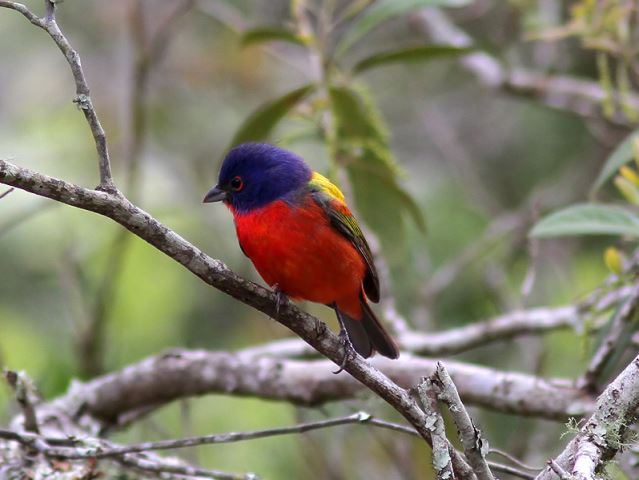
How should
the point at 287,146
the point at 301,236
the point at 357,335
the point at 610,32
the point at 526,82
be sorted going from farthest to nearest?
the point at 287,146
the point at 526,82
the point at 610,32
the point at 357,335
the point at 301,236

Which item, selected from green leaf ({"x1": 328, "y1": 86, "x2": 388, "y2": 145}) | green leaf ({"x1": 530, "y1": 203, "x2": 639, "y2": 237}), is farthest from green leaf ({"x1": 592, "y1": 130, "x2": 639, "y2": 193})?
A: green leaf ({"x1": 328, "y1": 86, "x2": 388, "y2": 145})

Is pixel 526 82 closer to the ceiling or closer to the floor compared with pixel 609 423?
closer to the ceiling

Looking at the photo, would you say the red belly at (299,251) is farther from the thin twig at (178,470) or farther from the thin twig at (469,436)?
the thin twig at (469,436)

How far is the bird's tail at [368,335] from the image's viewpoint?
165 inches

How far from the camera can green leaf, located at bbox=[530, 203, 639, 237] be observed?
3.71 meters

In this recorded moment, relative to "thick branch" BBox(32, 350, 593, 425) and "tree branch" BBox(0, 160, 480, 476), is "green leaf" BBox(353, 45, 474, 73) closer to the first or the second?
"thick branch" BBox(32, 350, 593, 425)

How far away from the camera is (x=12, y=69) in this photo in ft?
29.1

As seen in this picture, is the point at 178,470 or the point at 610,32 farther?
the point at 610,32

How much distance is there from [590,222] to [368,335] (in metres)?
1.16

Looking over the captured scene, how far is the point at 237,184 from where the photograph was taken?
13.5 feet

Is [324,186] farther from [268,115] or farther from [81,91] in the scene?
[81,91]

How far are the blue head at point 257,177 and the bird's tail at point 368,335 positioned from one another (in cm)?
69

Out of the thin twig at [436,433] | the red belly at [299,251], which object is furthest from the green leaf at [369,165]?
the thin twig at [436,433]

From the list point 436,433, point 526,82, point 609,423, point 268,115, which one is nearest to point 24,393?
point 436,433
